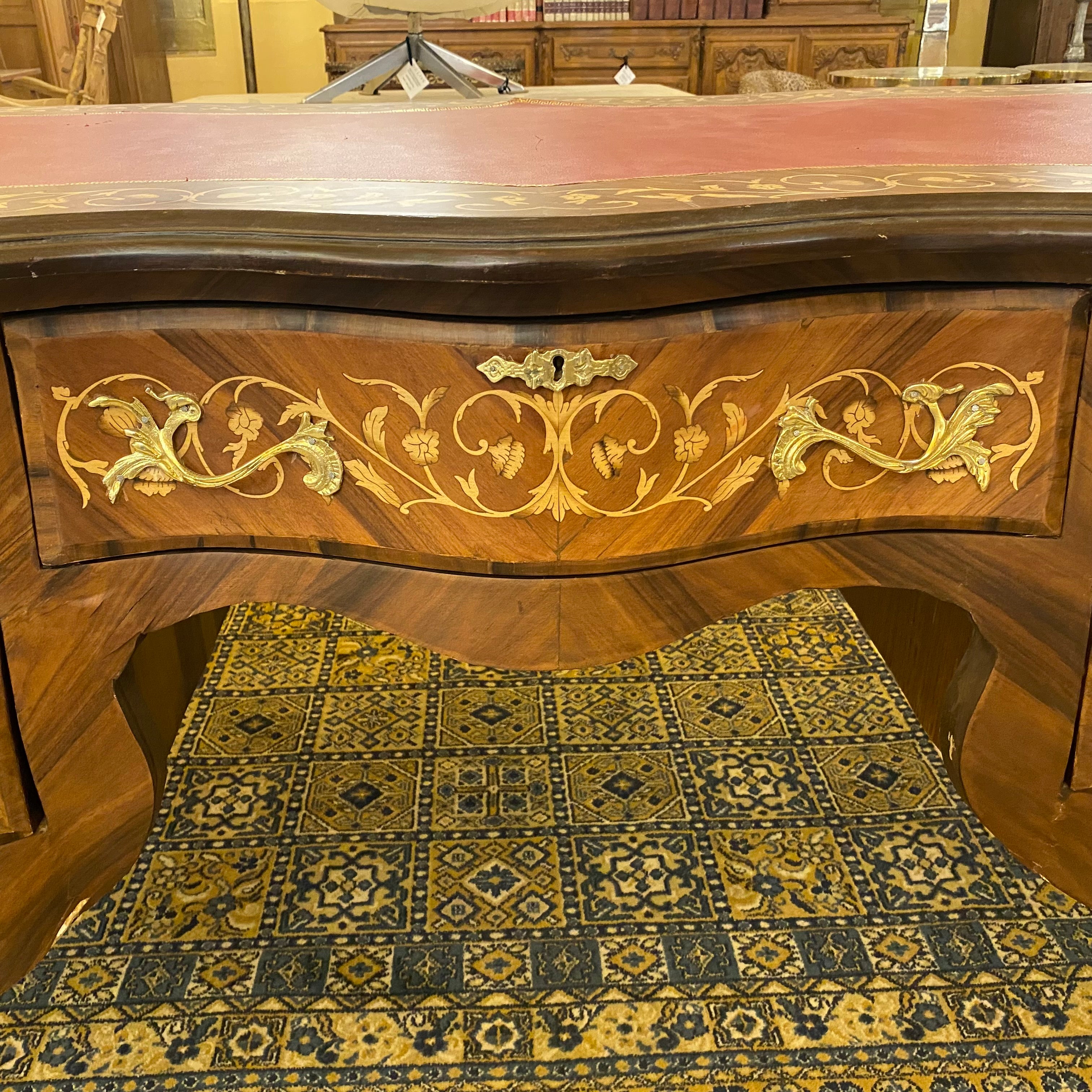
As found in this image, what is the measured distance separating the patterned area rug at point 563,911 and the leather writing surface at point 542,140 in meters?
0.70

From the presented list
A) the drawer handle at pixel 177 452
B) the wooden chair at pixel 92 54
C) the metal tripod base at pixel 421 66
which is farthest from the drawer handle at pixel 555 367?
the wooden chair at pixel 92 54

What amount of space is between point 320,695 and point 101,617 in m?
0.70

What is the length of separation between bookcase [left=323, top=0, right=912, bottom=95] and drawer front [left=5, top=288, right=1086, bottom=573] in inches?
107

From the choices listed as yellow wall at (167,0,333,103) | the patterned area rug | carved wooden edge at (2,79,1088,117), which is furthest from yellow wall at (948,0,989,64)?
the patterned area rug

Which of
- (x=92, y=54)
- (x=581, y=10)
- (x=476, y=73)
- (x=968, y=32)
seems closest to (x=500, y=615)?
(x=476, y=73)

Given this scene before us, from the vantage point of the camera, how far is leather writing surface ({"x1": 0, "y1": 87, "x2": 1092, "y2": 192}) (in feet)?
2.59

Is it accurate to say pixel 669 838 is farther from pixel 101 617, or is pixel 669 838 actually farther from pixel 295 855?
pixel 101 617

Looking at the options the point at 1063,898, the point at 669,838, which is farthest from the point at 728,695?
the point at 1063,898

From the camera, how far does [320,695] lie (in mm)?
1411

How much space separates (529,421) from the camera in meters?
0.64

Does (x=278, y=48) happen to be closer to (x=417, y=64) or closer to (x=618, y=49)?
(x=618, y=49)

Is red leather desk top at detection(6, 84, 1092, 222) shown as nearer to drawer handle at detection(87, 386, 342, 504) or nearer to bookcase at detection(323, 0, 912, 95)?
drawer handle at detection(87, 386, 342, 504)

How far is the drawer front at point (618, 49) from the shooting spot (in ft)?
10.1

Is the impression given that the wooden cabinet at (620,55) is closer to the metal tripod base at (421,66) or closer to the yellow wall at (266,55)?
the yellow wall at (266,55)
